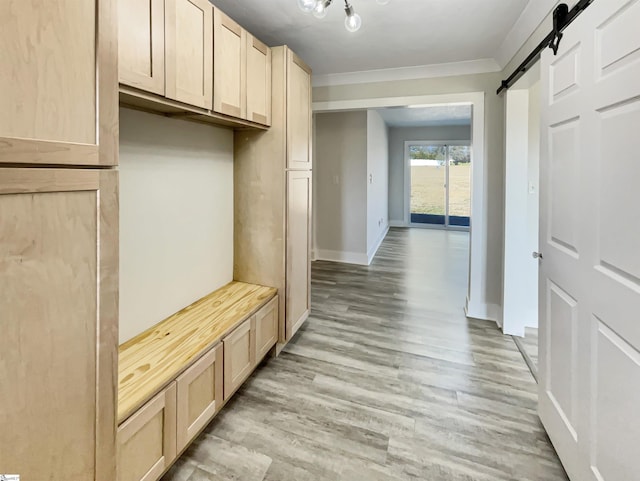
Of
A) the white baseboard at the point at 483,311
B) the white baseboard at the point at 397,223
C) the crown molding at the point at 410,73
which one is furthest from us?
the white baseboard at the point at 397,223

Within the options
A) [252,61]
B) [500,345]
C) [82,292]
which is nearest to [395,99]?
[252,61]

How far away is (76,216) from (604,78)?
180 centimetres

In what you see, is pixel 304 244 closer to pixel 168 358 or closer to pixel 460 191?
pixel 168 358

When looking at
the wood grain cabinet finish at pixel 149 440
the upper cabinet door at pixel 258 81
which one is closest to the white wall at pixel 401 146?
the upper cabinet door at pixel 258 81

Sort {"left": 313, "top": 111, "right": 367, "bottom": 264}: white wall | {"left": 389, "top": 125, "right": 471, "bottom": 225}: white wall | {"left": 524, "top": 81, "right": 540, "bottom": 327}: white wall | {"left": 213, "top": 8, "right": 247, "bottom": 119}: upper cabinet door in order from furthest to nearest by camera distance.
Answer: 1. {"left": 389, "top": 125, "right": 471, "bottom": 225}: white wall
2. {"left": 313, "top": 111, "right": 367, "bottom": 264}: white wall
3. {"left": 524, "top": 81, "right": 540, "bottom": 327}: white wall
4. {"left": 213, "top": 8, "right": 247, "bottom": 119}: upper cabinet door

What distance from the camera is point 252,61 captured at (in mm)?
2137

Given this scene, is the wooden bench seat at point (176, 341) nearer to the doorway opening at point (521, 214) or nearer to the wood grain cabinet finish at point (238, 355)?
the wood grain cabinet finish at point (238, 355)

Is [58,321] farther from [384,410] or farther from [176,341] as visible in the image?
[384,410]

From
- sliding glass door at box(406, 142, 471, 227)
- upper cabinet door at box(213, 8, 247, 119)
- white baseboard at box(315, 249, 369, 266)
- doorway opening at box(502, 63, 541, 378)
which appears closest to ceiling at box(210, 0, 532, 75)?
upper cabinet door at box(213, 8, 247, 119)

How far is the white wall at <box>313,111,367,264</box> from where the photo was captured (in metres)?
5.45

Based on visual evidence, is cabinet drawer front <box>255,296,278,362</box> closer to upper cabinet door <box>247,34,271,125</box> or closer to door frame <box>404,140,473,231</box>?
upper cabinet door <box>247,34,271,125</box>

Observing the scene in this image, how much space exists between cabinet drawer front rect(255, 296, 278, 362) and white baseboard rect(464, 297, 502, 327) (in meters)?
2.03

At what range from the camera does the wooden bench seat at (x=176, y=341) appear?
4.46 ft

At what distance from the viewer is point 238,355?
203cm
